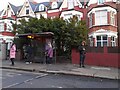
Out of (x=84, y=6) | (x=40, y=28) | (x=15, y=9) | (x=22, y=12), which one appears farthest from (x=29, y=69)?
(x=15, y=9)

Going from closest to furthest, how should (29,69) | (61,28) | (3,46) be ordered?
(29,69) → (61,28) → (3,46)

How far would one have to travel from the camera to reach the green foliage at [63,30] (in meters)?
17.6

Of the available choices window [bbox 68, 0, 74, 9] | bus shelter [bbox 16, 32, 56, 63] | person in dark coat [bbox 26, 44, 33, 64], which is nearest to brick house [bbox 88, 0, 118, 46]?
window [bbox 68, 0, 74, 9]

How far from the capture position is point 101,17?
2783 cm

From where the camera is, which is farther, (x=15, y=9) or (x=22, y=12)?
(x=15, y=9)

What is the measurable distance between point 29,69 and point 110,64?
6197 millimetres

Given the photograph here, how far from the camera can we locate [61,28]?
17.7 metres

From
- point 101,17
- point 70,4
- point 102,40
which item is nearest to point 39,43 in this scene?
point 102,40

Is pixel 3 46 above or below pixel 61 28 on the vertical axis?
below

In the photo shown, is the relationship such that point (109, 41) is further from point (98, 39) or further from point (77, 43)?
point (77, 43)

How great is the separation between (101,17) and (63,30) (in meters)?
11.6

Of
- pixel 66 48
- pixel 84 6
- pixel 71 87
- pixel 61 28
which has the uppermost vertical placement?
pixel 84 6

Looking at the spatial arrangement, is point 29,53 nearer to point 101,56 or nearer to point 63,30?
point 63,30

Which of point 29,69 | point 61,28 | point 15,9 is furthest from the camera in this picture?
point 15,9
